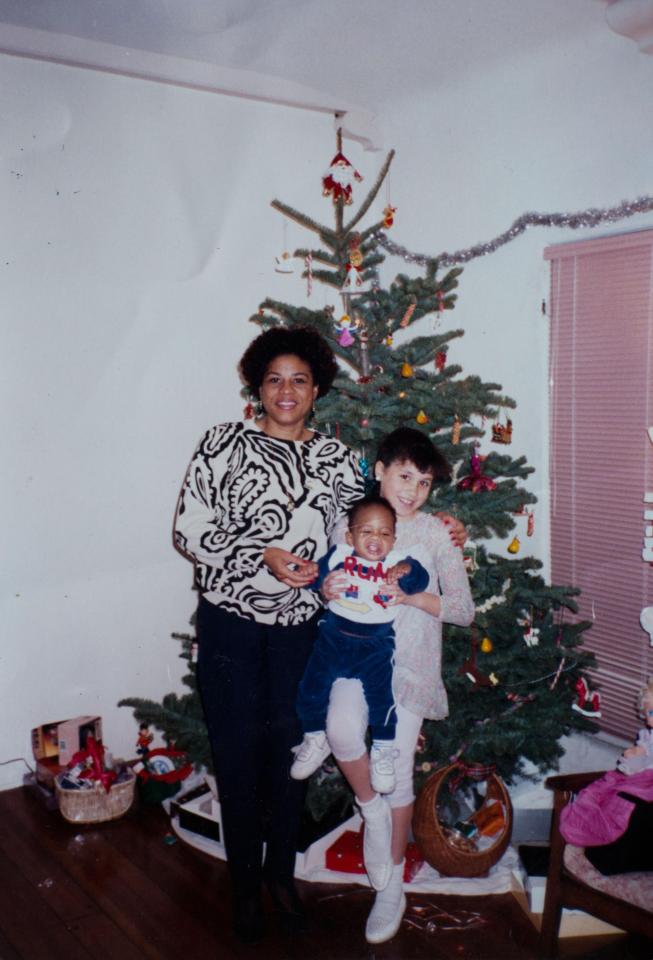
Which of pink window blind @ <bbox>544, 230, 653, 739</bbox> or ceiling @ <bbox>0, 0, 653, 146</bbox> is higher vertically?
ceiling @ <bbox>0, 0, 653, 146</bbox>

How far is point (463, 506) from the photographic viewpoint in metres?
2.50

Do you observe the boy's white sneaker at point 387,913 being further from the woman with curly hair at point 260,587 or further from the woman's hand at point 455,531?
the woman's hand at point 455,531

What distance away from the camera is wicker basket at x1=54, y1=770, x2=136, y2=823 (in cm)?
289

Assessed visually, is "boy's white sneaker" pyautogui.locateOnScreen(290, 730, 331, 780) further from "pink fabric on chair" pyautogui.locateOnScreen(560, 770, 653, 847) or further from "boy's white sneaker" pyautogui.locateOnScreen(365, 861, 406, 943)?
"pink fabric on chair" pyautogui.locateOnScreen(560, 770, 653, 847)

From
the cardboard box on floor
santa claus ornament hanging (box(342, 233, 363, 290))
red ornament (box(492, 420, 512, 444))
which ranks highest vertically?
santa claus ornament hanging (box(342, 233, 363, 290))

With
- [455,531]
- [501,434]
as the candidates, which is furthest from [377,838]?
[501,434]

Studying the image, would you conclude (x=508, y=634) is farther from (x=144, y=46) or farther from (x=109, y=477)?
(x=144, y=46)

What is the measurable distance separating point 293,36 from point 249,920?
9.55ft

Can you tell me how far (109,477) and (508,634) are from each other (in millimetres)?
1701

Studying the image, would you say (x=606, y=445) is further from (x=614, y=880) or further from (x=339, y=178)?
(x=614, y=880)

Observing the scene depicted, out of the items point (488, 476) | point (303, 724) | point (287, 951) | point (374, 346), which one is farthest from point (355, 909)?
point (374, 346)

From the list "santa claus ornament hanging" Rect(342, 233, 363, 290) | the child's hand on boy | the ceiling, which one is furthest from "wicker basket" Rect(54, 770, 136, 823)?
the ceiling

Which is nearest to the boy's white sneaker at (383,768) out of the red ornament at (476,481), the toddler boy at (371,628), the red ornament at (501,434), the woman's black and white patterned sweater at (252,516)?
the toddler boy at (371,628)

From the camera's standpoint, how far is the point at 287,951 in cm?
219
